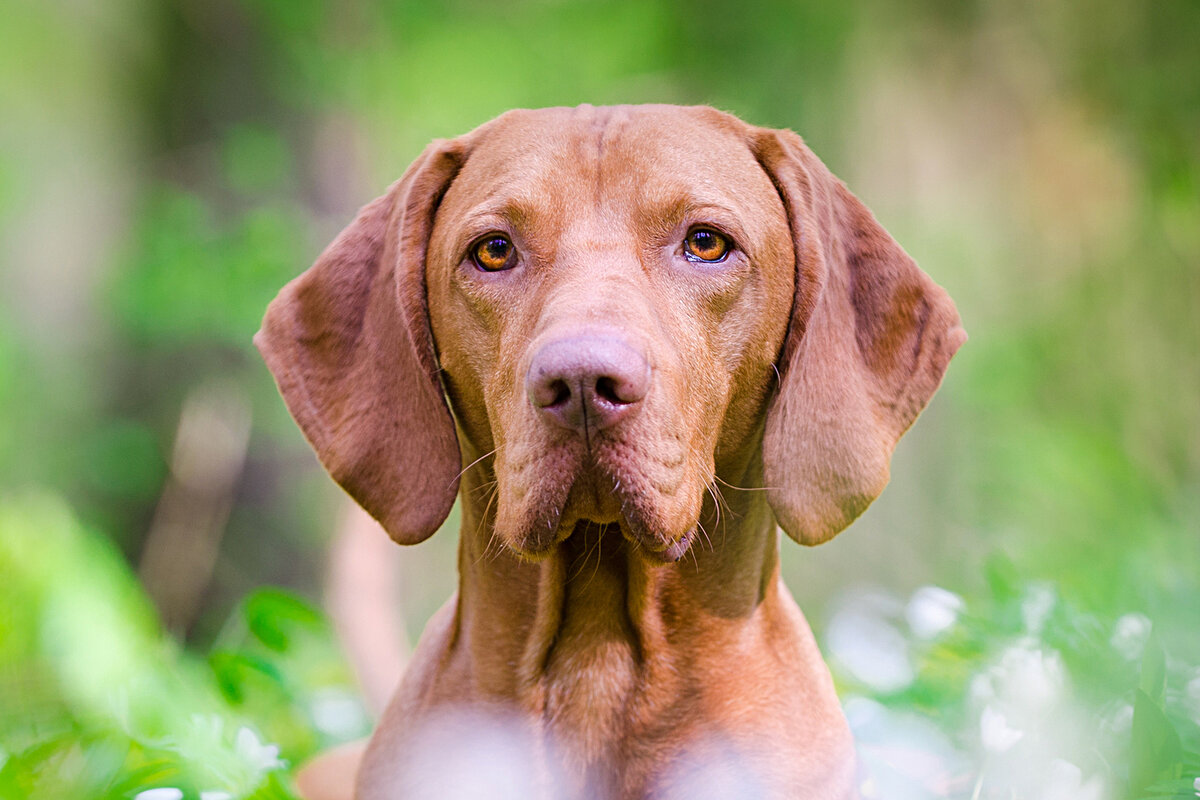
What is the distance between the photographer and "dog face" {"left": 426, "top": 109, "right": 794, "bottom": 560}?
200cm

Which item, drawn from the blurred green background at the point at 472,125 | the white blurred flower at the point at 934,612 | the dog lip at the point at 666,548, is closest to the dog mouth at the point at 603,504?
the dog lip at the point at 666,548

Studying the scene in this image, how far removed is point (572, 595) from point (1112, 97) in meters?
5.61

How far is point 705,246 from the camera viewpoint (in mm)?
2346

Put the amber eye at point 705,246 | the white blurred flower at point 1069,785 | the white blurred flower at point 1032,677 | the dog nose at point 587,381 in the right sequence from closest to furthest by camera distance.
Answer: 1. the dog nose at point 587,381
2. the amber eye at point 705,246
3. the white blurred flower at point 1069,785
4. the white blurred flower at point 1032,677

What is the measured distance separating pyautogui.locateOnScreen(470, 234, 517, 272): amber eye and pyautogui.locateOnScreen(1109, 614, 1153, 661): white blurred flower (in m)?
2.04

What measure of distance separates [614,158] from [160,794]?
69.6 inches

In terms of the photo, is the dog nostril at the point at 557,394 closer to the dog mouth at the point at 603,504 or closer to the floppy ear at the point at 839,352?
the dog mouth at the point at 603,504

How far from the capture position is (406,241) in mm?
2580

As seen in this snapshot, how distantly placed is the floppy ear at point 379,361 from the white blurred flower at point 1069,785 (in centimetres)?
158

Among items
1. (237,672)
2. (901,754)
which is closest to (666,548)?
(901,754)

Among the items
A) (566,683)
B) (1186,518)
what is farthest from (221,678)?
(1186,518)

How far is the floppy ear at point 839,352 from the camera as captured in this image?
236 cm

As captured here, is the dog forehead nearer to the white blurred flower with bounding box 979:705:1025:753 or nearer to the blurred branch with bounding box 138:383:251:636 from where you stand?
the white blurred flower with bounding box 979:705:1025:753

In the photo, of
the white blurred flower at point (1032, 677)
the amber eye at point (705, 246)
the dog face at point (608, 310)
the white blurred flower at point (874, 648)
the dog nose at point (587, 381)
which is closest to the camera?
the dog nose at point (587, 381)
